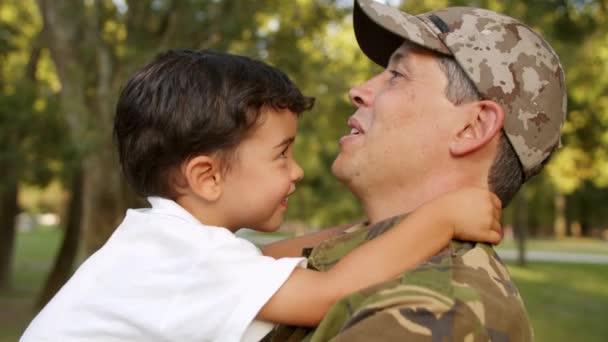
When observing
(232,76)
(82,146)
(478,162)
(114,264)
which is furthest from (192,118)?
(82,146)

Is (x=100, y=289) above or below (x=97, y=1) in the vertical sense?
above

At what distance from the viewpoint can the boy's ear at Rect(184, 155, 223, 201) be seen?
254cm

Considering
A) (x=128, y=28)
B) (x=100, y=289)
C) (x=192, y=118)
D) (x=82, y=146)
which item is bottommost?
(x=82, y=146)

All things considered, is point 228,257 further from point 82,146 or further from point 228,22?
point 228,22

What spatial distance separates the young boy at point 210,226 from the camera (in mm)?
2205

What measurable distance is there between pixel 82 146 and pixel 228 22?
106 inches

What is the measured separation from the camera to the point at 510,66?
8.20ft

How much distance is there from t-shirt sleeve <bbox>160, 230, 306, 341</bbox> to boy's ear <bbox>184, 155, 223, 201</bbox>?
335mm

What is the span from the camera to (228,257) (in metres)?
2.24

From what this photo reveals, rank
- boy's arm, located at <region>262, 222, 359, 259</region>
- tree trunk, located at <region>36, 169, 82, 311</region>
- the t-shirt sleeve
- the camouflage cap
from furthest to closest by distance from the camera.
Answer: tree trunk, located at <region>36, 169, 82, 311</region>, boy's arm, located at <region>262, 222, 359, 259</region>, the camouflage cap, the t-shirt sleeve

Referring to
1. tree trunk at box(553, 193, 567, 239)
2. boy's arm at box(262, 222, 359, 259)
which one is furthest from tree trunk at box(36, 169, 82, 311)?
tree trunk at box(553, 193, 567, 239)

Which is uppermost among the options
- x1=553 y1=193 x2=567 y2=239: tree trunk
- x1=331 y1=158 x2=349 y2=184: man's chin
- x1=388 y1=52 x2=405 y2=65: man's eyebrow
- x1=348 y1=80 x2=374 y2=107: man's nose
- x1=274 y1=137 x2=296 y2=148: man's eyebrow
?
x1=388 y1=52 x2=405 y2=65: man's eyebrow

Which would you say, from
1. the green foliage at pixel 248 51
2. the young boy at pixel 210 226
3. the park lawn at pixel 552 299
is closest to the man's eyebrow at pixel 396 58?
the young boy at pixel 210 226

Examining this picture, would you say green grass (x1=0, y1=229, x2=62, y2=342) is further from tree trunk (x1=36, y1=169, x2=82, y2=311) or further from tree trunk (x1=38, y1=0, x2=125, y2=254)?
tree trunk (x1=38, y1=0, x2=125, y2=254)
